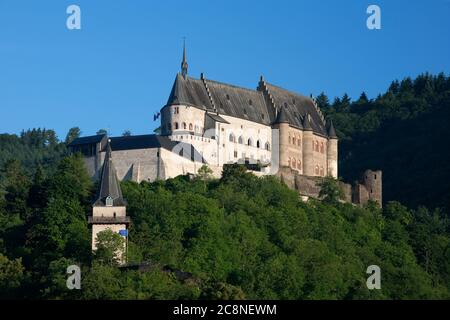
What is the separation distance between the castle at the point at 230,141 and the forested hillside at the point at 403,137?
16.8 m

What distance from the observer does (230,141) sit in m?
89.8

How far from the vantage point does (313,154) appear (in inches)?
3745

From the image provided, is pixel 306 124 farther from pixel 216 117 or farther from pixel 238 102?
pixel 216 117

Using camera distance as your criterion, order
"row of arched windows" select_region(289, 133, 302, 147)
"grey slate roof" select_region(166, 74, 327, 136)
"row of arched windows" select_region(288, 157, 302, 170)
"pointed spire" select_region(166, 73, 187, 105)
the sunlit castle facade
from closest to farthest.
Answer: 1. the sunlit castle facade
2. "pointed spire" select_region(166, 73, 187, 105)
3. "grey slate roof" select_region(166, 74, 327, 136)
4. "row of arched windows" select_region(288, 157, 302, 170)
5. "row of arched windows" select_region(289, 133, 302, 147)

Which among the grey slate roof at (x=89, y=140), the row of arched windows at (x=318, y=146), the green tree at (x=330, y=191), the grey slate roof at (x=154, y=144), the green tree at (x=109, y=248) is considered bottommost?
the green tree at (x=109, y=248)

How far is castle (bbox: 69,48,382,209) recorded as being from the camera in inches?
3354

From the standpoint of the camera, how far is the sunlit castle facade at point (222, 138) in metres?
85.1

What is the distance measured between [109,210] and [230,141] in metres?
19.8

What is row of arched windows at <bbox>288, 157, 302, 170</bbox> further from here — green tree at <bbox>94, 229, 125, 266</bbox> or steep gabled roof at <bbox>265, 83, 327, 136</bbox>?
green tree at <bbox>94, 229, 125, 266</bbox>

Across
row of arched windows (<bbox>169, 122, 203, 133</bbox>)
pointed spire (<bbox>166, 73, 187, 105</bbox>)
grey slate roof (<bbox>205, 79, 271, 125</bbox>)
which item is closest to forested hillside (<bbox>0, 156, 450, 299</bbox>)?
row of arched windows (<bbox>169, 122, 203, 133</bbox>)

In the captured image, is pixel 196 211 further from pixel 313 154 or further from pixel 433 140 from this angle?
pixel 433 140

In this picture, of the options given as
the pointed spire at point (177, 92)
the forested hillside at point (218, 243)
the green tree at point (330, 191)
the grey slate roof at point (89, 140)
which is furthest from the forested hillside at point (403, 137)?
the grey slate roof at point (89, 140)

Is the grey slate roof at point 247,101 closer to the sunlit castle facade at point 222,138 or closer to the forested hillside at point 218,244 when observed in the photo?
the sunlit castle facade at point 222,138

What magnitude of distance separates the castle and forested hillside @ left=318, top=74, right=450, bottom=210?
16.8 m
